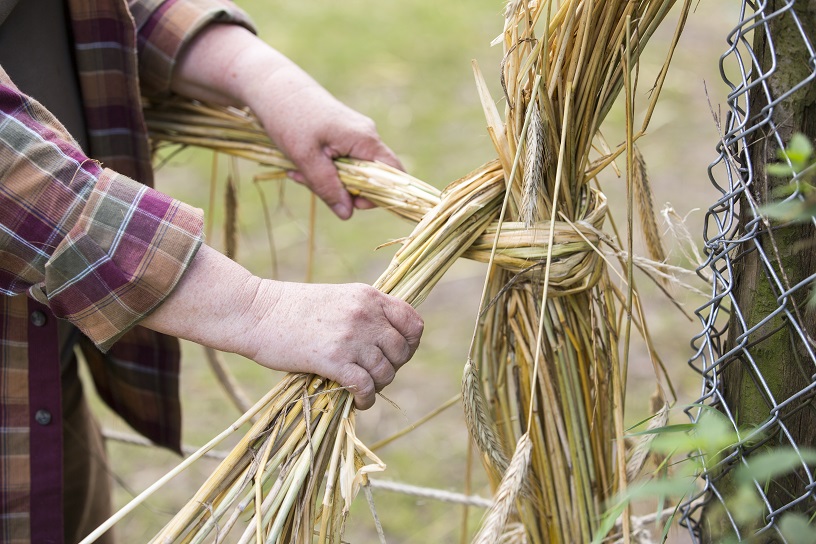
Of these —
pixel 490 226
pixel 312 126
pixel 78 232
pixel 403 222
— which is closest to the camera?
pixel 78 232

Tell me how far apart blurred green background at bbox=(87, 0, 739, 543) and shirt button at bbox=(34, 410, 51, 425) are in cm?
25

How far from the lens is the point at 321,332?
78 cm

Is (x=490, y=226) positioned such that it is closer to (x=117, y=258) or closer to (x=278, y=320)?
(x=278, y=320)

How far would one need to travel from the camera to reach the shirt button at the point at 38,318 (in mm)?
958

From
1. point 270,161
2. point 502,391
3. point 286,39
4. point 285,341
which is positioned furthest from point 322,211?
point 285,341

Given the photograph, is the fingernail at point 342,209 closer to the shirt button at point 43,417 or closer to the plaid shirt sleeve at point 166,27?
the plaid shirt sleeve at point 166,27

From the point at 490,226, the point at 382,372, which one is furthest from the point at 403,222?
the point at 382,372

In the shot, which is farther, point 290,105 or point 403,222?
point 403,222

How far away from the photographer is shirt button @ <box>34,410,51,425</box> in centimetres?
98

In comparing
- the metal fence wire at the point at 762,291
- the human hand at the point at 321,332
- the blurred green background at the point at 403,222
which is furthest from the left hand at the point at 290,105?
the metal fence wire at the point at 762,291

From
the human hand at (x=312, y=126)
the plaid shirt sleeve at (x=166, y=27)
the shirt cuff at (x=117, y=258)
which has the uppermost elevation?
the plaid shirt sleeve at (x=166, y=27)

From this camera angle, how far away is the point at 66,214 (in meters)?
0.74

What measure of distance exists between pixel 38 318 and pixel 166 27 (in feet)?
1.47

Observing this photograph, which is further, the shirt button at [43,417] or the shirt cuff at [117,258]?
the shirt button at [43,417]
